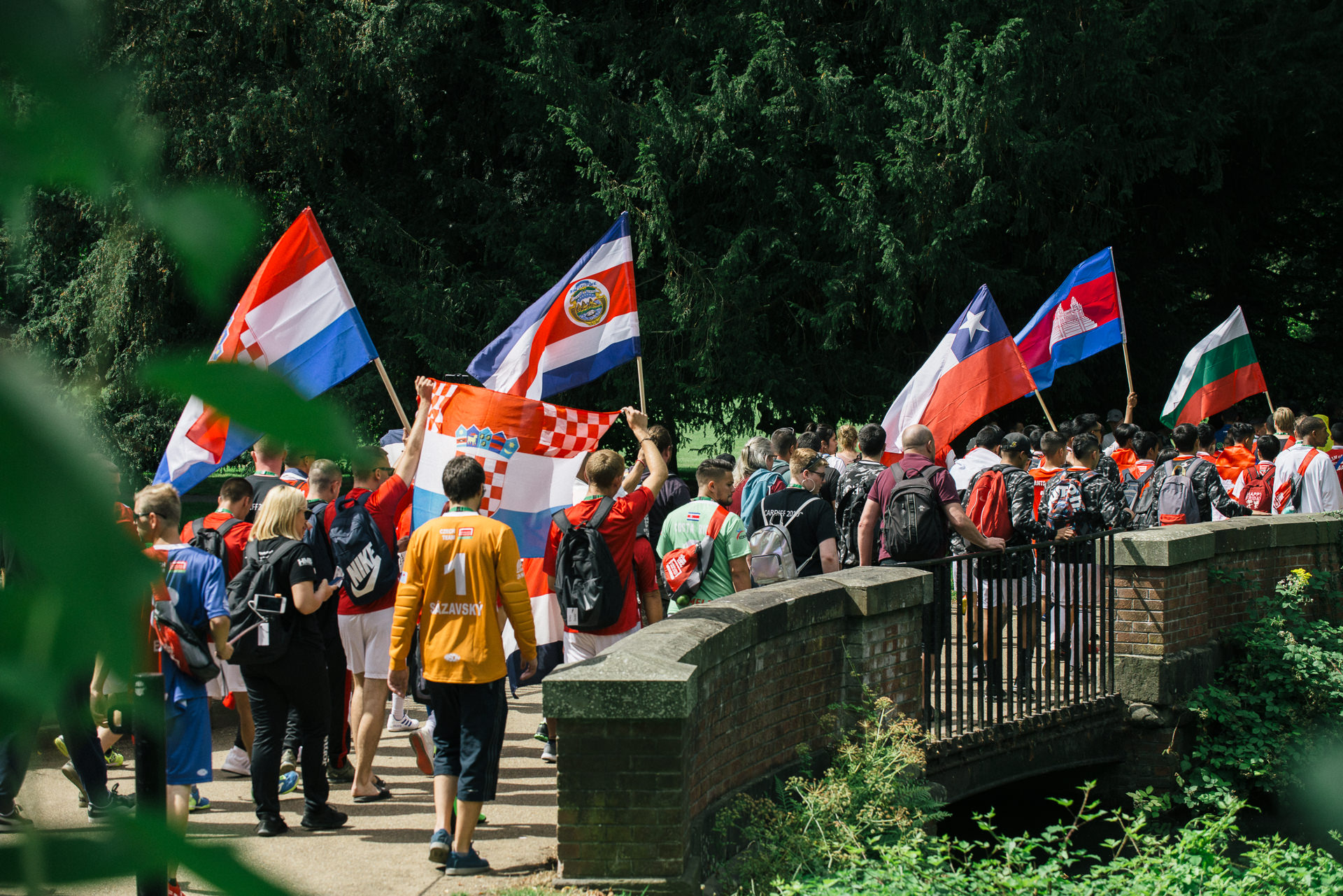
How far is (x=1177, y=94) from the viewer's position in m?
21.0

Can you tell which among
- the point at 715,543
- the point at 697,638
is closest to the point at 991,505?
the point at 715,543

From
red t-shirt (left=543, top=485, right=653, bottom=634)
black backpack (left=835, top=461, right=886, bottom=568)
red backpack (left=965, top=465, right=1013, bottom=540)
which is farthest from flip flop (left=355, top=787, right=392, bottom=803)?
red backpack (left=965, top=465, right=1013, bottom=540)

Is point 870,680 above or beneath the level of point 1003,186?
beneath

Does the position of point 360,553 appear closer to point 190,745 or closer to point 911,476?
point 190,745

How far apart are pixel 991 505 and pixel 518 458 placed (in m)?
3.54

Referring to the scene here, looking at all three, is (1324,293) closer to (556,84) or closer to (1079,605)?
(556,84)

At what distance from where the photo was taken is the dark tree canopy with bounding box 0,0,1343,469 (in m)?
18.1

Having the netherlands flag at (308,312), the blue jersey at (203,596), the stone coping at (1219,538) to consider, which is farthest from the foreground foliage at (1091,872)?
the netherlands flag at (308,312)

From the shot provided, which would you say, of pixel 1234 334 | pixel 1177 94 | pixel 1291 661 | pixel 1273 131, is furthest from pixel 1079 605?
pixel 1273 131

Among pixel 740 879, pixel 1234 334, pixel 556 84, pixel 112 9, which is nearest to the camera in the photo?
pixel 112 9

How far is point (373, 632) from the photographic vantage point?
22.1ft

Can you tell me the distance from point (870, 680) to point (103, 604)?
6.48m

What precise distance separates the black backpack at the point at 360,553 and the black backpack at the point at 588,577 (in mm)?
1004

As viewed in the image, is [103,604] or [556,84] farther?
[556,84]
